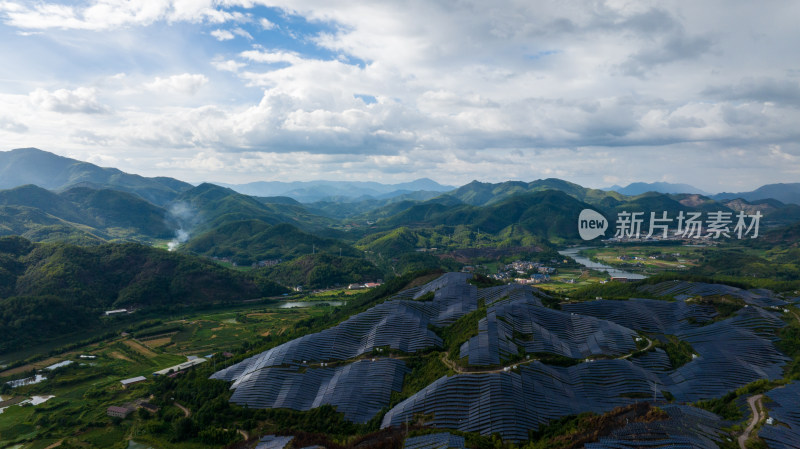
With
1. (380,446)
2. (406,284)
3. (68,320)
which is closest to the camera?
(380,446)

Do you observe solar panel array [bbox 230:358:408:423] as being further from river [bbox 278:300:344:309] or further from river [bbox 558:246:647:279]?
river [bbox 558:246:647:279]

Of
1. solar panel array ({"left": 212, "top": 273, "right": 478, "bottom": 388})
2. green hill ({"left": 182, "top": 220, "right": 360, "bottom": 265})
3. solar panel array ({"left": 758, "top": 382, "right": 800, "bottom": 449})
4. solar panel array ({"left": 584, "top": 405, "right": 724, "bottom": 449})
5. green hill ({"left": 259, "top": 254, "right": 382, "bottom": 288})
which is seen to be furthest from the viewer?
green hill ({"left": 182, "top": 220, "right": 360, "bottom": 265})

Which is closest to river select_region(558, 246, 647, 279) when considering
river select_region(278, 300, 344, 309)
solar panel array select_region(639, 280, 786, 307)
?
solar panel array select_region(639, 280, 786, 307)

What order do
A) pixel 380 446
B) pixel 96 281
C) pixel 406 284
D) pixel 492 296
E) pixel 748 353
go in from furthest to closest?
pixel 96 281 < pixel 406 284 < pixel 492 296 < pixel 748 353 < pixel 380 446

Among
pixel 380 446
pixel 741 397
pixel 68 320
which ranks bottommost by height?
pixel 68 320

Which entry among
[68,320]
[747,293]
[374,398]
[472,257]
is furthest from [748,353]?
[472,257]

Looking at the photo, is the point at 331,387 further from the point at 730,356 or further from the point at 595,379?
the point at 730,356

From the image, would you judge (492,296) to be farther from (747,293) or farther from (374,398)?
(747,293)
